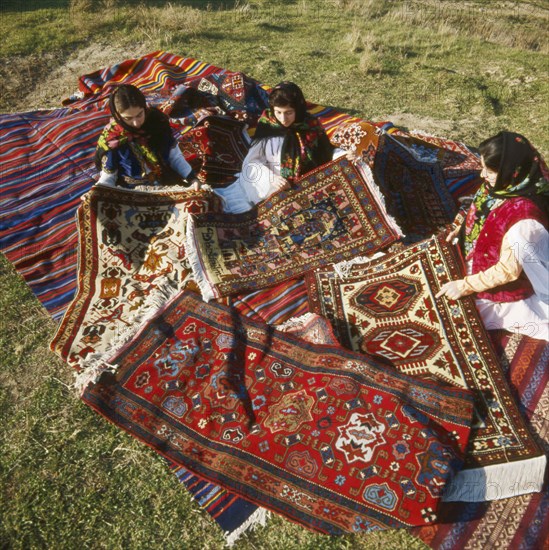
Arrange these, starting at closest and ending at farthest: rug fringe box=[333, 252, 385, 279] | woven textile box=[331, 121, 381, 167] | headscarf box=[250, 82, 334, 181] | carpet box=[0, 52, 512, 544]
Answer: rug fringe box=[333, 252, 385, 279] < headscarf box=[250, 82, 334, 181] < carpet box=[0, 52, 512, 544] < woven textile box=[331, 121, 381, 167]

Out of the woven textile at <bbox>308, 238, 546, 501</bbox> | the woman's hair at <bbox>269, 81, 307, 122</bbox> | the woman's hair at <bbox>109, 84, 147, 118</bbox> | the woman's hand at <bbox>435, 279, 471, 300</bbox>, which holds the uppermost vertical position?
the woman's hair at <bbox>109, 84, 147, 118</bbox>

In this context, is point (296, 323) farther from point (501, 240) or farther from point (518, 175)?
point (518, 175)

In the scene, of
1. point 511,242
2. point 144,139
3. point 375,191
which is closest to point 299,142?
point 375,191

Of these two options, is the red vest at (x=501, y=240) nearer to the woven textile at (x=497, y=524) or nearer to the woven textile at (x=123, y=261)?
the woven textile at (x=497, y=524)

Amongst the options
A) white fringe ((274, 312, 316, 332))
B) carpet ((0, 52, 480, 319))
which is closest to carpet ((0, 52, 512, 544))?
carpet ((0, 52, 480, 319))

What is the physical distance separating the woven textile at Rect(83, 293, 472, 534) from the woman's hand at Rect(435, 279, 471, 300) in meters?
0.78

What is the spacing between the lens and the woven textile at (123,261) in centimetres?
363

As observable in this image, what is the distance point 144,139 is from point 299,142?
155cm

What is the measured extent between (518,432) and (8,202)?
5.55 meters

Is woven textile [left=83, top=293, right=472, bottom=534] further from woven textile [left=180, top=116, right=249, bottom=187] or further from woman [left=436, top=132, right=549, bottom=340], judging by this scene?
woven textile [left=180, top=116, right=249, bottom=187]

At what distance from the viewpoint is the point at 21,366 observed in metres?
3.62

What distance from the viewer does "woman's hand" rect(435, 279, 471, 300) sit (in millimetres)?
3301

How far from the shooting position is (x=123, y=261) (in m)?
4.02

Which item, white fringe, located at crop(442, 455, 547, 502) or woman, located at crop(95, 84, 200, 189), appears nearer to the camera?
white fringe, located at crop(442, 455, 547, 502)
